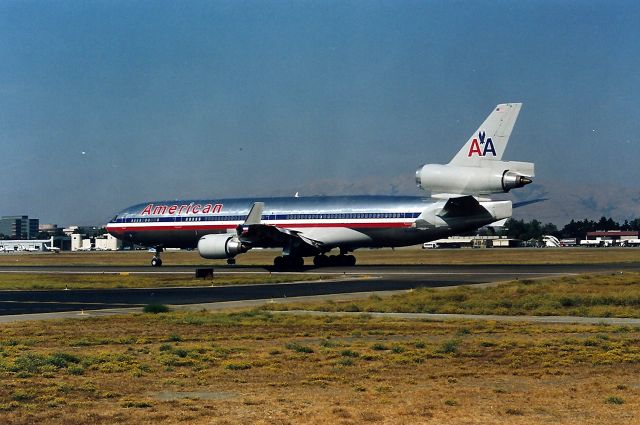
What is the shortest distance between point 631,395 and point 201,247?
5044cm

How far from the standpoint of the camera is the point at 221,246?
2474 inches

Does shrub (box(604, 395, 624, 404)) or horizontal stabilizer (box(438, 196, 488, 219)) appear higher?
horizontal stabilizer (box(438, 196, 488, 219))

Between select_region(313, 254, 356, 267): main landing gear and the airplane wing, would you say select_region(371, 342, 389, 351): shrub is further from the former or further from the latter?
select_region(313, 254, 356, 267): main landing gear

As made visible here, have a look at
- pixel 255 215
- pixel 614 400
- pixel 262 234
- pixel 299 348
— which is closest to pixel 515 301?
pixel 299 348

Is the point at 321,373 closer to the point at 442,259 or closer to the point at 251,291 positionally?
the point at 251,291

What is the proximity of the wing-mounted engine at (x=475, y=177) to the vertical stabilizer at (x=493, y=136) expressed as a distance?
0.53 metres

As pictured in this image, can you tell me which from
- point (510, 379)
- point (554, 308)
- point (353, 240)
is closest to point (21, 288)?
point (353, 240)

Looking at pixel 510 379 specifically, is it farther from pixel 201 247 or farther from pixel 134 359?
pixel 201 247

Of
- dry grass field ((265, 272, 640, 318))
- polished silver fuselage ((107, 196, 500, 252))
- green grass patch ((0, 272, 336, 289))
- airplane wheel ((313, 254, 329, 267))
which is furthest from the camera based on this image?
airplane wheel ((313, 254, 329, 267))

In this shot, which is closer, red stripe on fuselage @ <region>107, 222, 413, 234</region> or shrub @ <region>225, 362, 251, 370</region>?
shrub @ <region>225, 362, 251, 370</region>

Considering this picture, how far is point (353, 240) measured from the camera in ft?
216

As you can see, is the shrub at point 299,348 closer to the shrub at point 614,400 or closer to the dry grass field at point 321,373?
the dry grass field at point 321,373

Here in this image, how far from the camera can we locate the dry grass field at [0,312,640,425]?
13734 millimetres

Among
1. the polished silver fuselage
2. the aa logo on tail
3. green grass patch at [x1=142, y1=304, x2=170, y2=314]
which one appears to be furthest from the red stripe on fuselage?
green grass patch at [x1=142, y1=304, x2=170, y2=314]
